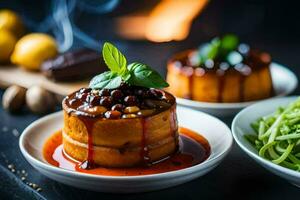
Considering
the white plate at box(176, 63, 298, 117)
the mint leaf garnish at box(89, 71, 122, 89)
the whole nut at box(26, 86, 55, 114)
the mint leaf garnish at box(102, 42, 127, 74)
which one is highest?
the mint leaf garnish at box(102, 42, 127, 74)

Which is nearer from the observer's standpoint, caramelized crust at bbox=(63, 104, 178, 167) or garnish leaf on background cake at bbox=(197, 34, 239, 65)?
caramelized crust at bbox=(63, 104, 178, 167)

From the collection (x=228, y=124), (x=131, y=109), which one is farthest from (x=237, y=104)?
(x=131, y=109)

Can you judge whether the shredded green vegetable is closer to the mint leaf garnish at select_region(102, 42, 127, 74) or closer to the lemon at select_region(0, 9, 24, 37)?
the mint leaf garnish at select_region(102, 42, 127, 74)

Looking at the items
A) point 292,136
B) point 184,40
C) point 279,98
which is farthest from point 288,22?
point 292,136

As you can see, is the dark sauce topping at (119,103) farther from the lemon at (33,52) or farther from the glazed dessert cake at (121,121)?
the lemon at (33,52)

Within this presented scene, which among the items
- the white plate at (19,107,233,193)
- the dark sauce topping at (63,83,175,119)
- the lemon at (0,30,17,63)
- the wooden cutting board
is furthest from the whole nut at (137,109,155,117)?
the lemon at (0,30,17,63)

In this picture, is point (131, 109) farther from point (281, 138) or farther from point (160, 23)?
point (160, 23)
